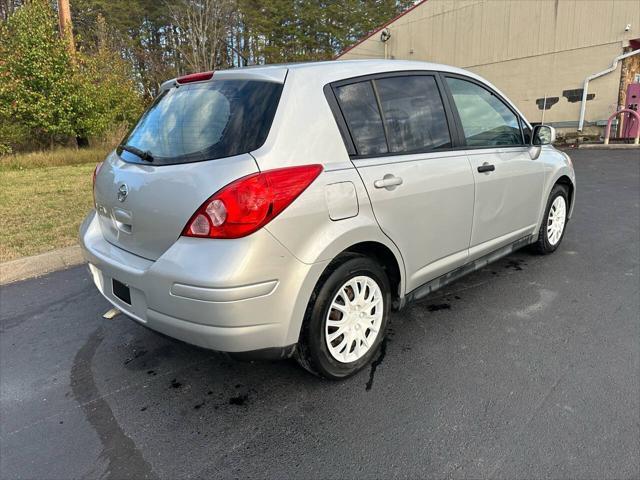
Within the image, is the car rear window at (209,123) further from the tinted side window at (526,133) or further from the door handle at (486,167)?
the tinted side window at (526,133)

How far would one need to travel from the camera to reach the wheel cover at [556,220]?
4500mm

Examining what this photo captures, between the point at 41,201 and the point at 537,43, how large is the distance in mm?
16390

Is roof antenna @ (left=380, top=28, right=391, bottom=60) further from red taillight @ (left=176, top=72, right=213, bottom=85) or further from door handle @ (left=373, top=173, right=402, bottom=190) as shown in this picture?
door handle @ (left=373, top=173, right=402, bottom=190)

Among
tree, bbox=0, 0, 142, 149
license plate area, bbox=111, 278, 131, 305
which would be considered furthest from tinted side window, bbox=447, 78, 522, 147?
tree, bbox=0, 0, 142, 149

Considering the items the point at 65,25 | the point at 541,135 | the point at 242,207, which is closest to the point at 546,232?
the point at 541,135

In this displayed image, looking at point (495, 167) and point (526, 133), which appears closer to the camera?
point (495, 167)

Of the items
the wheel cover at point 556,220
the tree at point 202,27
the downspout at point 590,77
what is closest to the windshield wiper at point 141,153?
the wheel cover at point 556,220

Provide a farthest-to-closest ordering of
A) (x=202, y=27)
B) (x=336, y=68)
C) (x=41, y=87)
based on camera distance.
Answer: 1. (x=202, y=27)
2. (x=41, y=87)
3. (x=336, y=68)

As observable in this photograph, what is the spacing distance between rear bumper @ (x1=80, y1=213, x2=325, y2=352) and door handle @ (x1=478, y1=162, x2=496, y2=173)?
5.45ft

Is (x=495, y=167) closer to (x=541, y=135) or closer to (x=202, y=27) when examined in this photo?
(x=541, y=135)

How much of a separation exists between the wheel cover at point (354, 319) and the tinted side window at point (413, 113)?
0.86m

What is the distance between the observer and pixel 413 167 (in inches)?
109

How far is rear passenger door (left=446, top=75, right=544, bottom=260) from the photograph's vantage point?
3297 mm

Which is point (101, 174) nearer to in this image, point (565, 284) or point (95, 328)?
point (95, 328)
